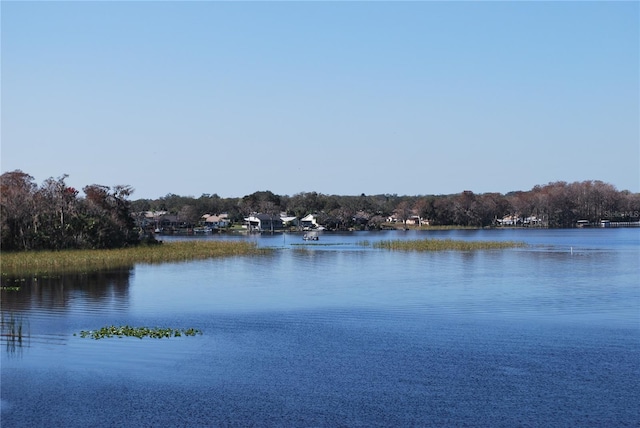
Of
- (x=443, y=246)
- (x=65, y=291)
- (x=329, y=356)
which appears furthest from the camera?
(x=443, y=246)

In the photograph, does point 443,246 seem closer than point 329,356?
No

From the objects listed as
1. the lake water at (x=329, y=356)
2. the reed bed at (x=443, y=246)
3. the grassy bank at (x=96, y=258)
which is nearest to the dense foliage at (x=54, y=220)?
the grassy bank at (x=96, y=258)

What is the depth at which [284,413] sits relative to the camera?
645 inches

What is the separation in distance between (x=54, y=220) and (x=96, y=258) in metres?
6.66

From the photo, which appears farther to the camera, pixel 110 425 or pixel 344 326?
pixel 344 326

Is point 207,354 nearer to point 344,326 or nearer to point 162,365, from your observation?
point 162,365

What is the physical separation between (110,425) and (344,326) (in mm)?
13118

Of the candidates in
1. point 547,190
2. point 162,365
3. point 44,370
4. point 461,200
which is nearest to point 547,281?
point 162,365

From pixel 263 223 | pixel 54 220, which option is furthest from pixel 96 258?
pixel 263 223

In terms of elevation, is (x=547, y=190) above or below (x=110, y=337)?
above

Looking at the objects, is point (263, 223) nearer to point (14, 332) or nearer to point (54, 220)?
point (54, 220)

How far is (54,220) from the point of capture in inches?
2347

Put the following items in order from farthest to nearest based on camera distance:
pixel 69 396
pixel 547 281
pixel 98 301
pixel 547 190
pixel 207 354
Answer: pixel 547 190
pixel 547 281
pixel 98 301
pixel 207 354
pixel 69 396

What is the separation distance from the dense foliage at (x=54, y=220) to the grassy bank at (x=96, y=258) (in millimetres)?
2256
